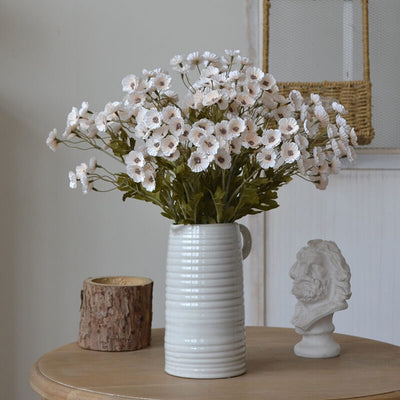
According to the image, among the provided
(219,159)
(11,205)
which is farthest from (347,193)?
(219,159)

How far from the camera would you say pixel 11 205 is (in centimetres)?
226

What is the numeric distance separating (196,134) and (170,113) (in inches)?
2.2

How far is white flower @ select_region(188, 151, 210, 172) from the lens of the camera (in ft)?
3.82

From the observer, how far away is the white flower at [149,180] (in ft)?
3.94

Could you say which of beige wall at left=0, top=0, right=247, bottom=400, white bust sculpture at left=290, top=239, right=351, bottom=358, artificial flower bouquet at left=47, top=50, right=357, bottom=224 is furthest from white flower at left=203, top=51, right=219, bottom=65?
beige wall at left=0, top=0, right=247, bottom=400

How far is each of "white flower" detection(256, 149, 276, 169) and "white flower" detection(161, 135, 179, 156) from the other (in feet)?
0.45

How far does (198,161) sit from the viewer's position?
46.3 inches

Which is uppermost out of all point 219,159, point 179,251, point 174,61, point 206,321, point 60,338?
point 174,61

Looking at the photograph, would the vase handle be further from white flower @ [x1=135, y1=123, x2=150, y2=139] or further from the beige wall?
the beige wall

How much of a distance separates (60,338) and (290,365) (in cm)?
113

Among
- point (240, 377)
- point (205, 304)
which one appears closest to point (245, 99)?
point (205, 304)

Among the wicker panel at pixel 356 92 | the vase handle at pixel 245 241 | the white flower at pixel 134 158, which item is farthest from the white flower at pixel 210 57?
the wicker panel at pixel 356 92

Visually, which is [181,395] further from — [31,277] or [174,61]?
[31,277]

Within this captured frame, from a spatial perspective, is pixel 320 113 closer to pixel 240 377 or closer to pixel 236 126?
pixel 236 126
